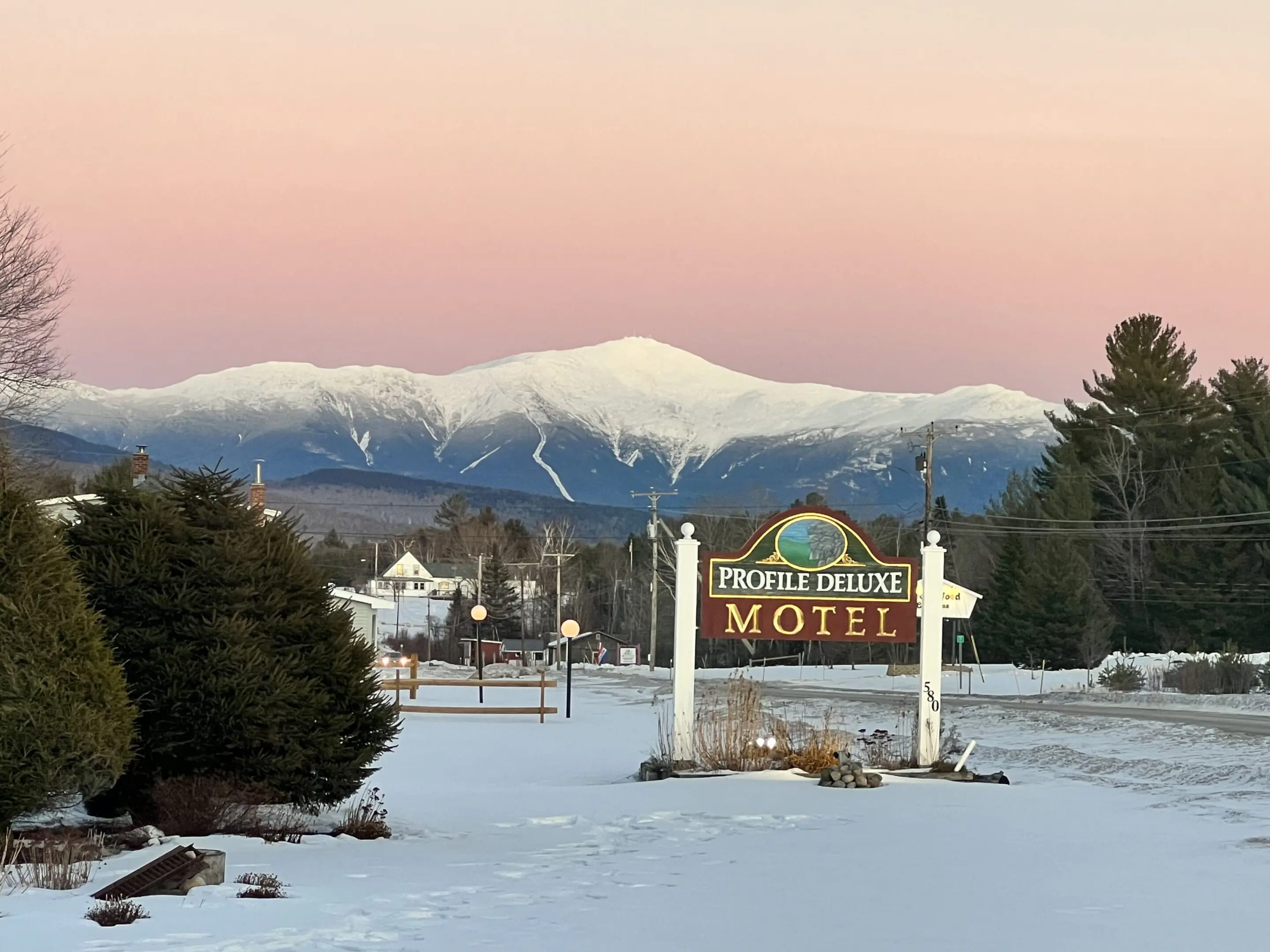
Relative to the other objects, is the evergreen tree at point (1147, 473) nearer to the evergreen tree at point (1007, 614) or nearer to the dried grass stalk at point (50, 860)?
the evergreen tree at point (1007, 614)

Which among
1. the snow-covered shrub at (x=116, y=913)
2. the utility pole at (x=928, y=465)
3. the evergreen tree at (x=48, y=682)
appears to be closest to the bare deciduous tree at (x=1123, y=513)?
the utility pole at (x=928, y=465)

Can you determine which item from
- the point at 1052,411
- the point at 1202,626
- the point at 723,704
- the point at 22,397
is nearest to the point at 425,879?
the point at 723,704

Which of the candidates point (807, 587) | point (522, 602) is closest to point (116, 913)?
point (807, 587)

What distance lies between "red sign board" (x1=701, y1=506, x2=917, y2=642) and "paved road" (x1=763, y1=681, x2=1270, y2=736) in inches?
425

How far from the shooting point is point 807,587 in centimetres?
2080

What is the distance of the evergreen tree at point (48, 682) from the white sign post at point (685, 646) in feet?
30.2

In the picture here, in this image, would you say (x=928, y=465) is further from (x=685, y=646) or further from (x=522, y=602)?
(x=522, y=602)

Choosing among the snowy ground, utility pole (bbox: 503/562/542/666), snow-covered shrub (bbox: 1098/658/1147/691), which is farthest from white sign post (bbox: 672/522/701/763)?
utility pole (bbox: 503/562/542/666)

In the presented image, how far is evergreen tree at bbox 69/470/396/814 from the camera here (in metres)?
13.5

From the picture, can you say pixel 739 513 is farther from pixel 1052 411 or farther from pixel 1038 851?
pixel 1038 851

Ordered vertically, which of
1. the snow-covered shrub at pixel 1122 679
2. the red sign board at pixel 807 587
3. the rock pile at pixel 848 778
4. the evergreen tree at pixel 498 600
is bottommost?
the rock pile at pixel 848 778

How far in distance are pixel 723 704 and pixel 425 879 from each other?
28.2 m

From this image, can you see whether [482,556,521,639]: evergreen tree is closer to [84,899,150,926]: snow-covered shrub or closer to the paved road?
the paved road

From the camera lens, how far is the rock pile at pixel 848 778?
59.2 feet
